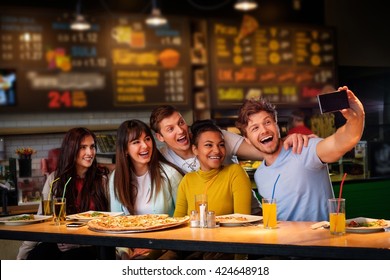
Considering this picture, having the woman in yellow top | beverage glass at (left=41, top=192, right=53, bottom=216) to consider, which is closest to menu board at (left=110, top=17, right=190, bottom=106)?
beverage glass at (left=41, top=192, right=53, bottom=216)

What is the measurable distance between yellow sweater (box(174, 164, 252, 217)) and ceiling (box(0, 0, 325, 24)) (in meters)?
3.46

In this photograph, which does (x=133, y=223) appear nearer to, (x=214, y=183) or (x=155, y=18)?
(x=214, y=183)

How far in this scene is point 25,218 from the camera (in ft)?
11.6

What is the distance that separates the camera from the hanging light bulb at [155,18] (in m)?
6.89

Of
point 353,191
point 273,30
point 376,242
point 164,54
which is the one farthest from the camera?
point 273,30

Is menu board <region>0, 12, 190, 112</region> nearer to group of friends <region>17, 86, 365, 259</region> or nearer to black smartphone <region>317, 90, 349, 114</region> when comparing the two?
group of friends <region>17, 86, 365, 259</region>

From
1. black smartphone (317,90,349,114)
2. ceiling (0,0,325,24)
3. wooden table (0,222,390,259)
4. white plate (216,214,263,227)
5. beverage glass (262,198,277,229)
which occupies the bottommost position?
wooden table (0,222,390,259)

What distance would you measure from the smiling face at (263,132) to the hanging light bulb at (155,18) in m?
3.71

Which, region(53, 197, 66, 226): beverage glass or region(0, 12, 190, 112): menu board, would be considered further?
region(0, 12, 190, 112): menu board

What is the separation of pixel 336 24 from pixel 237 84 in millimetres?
1595

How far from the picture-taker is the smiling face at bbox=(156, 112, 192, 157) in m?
3.91

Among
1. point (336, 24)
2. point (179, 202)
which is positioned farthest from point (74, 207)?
point (336, 24)

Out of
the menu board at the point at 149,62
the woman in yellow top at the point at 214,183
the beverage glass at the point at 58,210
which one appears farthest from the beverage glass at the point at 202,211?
the menu board at the point at 149,62
